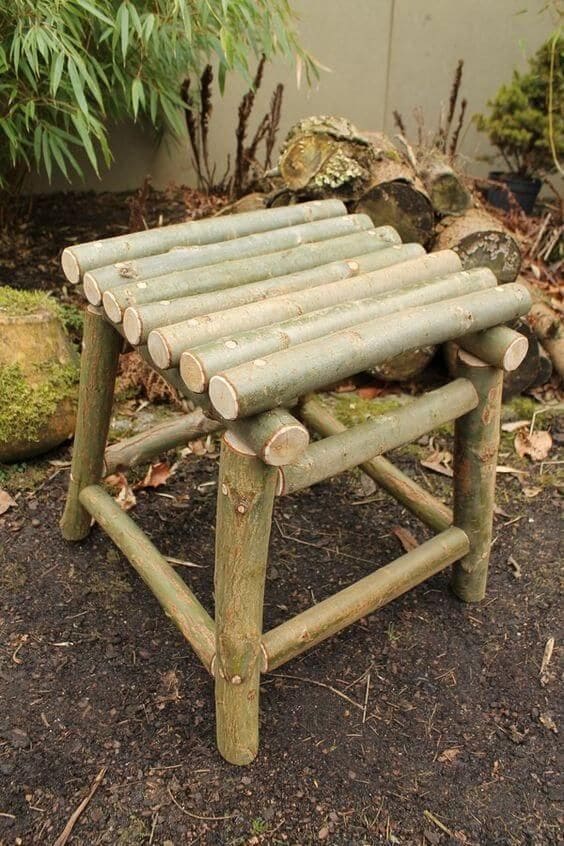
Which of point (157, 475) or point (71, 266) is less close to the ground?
point (71, 266)

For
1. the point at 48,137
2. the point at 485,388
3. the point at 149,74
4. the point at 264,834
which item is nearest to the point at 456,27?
the point at 149,74

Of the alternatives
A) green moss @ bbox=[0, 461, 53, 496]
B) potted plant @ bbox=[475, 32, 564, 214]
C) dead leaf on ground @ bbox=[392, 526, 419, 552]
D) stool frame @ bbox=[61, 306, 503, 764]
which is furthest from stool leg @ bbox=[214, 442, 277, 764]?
potted plant @ bbox=[475, 32, 564, 214]

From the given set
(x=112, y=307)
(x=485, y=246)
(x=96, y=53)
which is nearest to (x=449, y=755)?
(x=112, y=307)

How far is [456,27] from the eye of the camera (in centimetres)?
420

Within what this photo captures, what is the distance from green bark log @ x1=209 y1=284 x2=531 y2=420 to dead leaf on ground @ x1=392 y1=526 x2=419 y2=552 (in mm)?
820

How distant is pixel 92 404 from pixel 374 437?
0.76m

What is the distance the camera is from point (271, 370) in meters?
1.24

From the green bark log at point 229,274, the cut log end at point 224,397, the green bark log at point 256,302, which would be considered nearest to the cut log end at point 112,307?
Answer: the green bark log at point 229,274

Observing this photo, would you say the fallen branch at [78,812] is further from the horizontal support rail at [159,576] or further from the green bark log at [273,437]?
the green bark log at [273,437]

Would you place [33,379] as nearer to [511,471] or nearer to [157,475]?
[157,475]

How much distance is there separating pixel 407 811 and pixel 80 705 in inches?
29.0

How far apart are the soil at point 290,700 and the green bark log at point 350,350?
0.81 m

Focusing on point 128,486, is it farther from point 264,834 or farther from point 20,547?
point 264,834

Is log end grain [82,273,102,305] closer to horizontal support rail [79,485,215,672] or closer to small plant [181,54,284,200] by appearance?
horizontal support rail [79,485,215,672]
